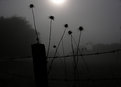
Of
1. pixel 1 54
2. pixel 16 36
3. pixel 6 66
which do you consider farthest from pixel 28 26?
pixel 6 66

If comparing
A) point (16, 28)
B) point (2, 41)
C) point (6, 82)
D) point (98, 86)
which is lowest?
point (98, 86)

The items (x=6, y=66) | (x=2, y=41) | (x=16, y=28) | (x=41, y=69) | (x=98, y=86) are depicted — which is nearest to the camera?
(x=41, y=69)

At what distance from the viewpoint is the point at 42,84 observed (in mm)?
3445

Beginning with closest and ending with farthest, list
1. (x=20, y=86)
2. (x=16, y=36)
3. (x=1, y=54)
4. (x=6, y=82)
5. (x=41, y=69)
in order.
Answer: (x=41, y=69) < (x=6, y=82) < (x=20, y=86) < (x=1, y=54) < (x=16, y=36)

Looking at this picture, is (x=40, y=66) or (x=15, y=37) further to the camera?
(x=15, y=37)

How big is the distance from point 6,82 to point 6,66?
39.3 feet

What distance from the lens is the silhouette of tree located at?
39562mm

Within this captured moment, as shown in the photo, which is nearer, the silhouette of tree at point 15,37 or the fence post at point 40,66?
the fence post at point 40,66

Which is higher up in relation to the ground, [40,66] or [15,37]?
[15,37]

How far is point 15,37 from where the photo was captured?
45.5 m

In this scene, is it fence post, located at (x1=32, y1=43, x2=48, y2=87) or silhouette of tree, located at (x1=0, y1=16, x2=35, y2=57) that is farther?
silhouette of tree, located at (x1=0, y1=16, x2=35, y2=57)

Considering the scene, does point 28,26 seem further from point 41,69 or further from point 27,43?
point 41,69

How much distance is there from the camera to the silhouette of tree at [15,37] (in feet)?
130

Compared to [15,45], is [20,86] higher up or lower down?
lower down
